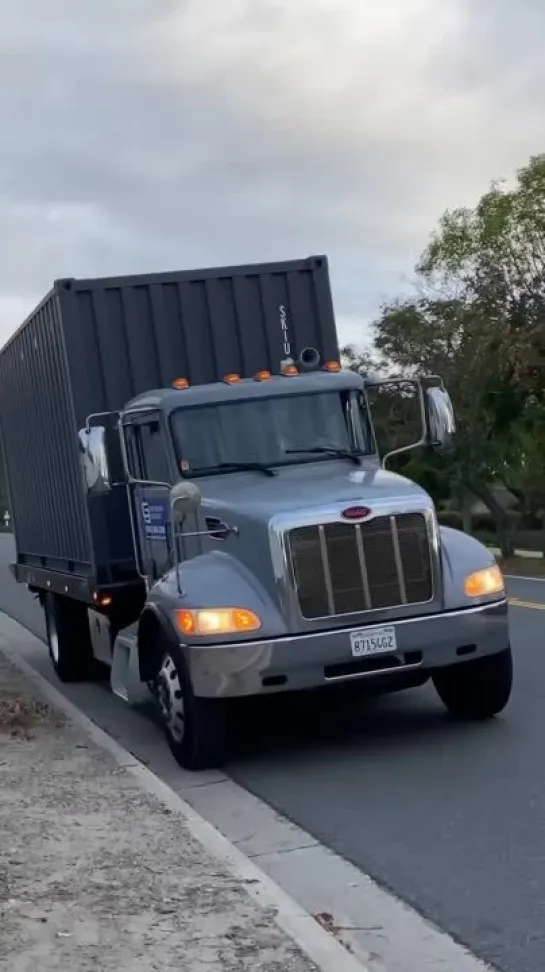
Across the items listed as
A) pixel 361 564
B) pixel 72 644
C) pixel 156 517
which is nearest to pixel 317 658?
pixel 361 564

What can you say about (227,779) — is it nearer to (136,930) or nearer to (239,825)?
(239,825)

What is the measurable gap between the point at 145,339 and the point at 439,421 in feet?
9.24

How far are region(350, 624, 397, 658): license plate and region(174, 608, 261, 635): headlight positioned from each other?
2.05 ft

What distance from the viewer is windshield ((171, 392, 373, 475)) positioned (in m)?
9.71

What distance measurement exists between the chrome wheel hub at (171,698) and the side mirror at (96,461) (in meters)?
1.35

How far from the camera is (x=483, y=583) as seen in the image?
891cm

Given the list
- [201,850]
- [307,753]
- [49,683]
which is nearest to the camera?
[201,850]

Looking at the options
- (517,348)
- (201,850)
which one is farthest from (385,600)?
(517,348)

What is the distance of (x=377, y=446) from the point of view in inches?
403

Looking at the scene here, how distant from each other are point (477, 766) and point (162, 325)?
15.9ft

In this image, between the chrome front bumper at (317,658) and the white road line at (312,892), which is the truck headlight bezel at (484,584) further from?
the white road line at (312,892)

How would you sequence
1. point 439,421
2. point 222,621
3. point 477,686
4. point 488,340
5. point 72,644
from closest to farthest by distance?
point 222,621
point 477,686
point 439,421
point 72,644
point 488,340

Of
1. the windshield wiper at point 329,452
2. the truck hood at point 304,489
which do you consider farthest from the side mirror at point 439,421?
the windshield wiper at point 329,452

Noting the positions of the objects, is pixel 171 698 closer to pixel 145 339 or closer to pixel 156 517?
pixel 156 517
